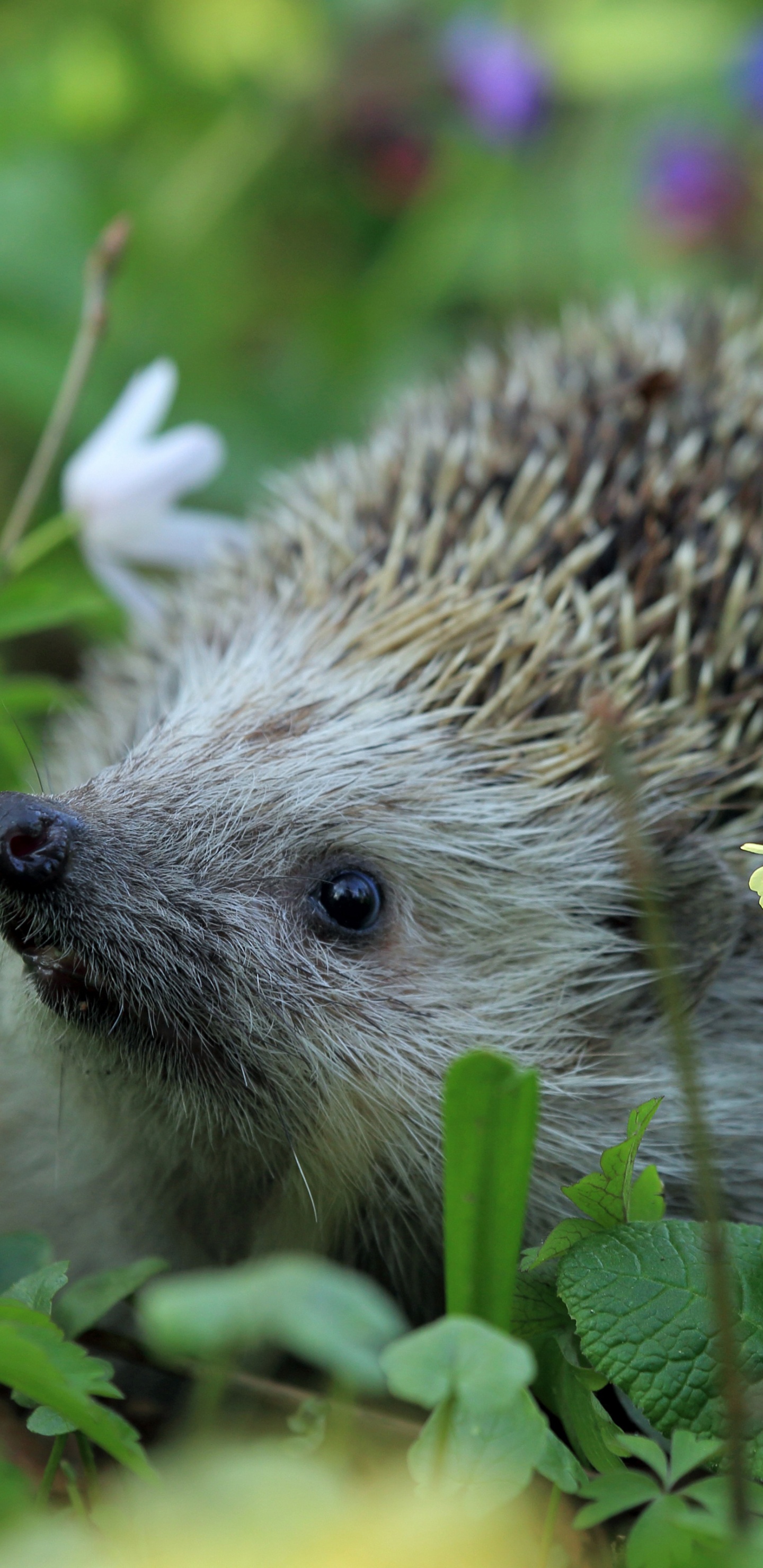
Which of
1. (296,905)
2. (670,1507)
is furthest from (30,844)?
(670,1507)

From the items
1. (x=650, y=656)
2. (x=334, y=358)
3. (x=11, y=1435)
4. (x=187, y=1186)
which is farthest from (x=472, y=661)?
(x=334, y=358)

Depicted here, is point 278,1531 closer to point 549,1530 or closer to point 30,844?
point 549,1530

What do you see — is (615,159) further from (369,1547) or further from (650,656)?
(369,1547)

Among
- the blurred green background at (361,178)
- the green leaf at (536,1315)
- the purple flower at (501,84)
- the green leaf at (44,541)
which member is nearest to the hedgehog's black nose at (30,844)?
the green leaf at (536,1315)

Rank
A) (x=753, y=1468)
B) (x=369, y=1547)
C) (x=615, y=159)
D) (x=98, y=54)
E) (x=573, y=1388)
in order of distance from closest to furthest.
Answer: (x=369, y=1547)
(x=753, y=1468)
(x=573, y=1388)
(x=98, y=54)
(x=615, y=159)

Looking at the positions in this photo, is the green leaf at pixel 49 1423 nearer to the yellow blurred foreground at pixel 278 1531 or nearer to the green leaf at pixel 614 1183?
the yellow blurred foreground at pixel 278 1531

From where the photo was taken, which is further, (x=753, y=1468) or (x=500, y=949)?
(x=500, y=949)
